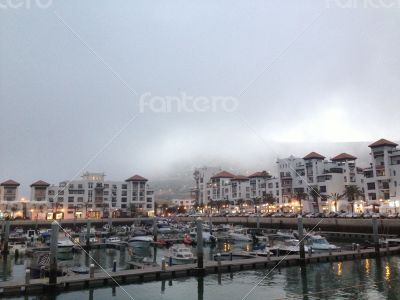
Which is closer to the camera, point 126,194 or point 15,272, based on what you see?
point 15,272

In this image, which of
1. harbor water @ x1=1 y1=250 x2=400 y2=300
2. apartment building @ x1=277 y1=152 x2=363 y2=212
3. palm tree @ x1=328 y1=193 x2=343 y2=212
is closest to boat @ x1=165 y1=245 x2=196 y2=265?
harbor water @ x1=1 y1=250 x2=400 y2=300

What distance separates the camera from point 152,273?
34.7 metres

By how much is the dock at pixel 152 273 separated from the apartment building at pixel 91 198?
103352 millimetres

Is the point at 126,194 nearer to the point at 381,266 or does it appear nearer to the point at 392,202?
the point at 392,202

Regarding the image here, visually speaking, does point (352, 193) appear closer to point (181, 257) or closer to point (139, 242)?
point (139, 242)

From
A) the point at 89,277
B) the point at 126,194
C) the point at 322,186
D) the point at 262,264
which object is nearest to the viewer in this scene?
the point at 89,277

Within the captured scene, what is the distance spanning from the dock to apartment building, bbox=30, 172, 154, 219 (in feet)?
339

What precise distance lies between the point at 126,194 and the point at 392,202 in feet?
313

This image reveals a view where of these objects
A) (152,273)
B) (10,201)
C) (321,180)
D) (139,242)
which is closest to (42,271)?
(152,273)

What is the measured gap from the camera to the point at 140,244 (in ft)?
218

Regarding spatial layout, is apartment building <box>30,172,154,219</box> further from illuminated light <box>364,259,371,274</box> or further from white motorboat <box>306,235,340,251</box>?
illuminated light <box>364,259,371,274</box>

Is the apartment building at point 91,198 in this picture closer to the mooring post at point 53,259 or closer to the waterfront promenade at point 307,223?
the waterfront promenade at point 307,223

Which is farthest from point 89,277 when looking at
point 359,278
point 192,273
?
point 359,278

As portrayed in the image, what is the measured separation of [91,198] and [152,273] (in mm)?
114598
